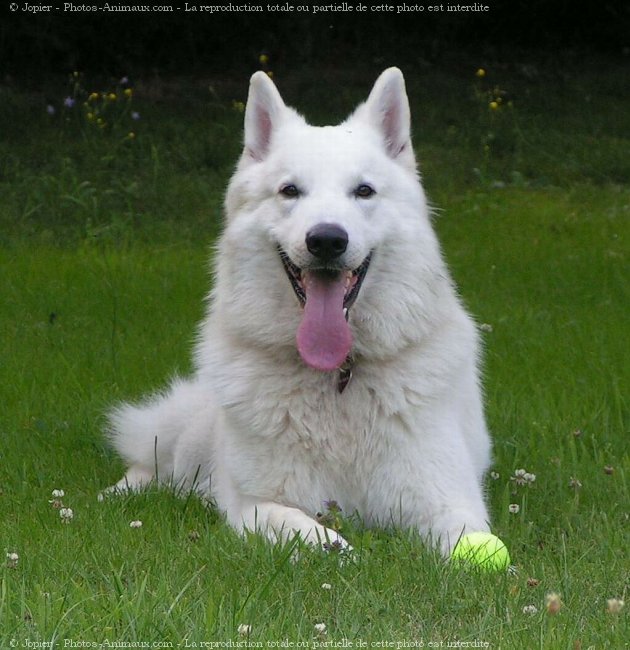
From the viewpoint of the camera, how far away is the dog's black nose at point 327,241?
4.27m

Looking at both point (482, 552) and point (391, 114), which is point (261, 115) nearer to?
point (391, 114)

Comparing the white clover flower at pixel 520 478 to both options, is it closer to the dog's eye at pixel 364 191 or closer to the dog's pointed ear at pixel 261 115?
the dog's eye at pixel 364 191

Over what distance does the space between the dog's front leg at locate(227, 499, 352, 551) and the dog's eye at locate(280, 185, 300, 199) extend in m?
1.11

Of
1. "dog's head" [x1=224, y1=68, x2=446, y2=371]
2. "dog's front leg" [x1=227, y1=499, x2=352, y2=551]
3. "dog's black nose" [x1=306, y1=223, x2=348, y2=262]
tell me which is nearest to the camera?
"dog's front leg" [x1=227, y1=499, x2=352, y2=551]

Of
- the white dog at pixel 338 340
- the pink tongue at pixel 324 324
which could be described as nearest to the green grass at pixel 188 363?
the white dog at pixel 338 340

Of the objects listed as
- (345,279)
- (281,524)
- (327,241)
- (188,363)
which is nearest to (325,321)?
(345,279)

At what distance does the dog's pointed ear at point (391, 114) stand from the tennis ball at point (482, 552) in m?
1.55

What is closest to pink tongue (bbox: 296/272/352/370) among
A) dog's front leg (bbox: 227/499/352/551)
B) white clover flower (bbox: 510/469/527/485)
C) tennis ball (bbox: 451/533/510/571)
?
dog's front leg (bbox: 227/499/352/551)

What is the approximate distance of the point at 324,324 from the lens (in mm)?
4523

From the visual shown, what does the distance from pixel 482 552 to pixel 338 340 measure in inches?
37.0

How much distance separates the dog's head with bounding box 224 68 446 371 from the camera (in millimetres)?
4422

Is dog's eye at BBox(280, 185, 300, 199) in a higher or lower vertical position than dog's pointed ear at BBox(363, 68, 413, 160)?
lower

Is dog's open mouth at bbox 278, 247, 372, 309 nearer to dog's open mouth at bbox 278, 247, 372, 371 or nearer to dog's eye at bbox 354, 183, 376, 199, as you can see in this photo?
dog's open mouth at bbox 278, 247, 372, 371

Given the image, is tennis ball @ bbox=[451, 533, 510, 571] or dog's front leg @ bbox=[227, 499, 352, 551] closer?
tennis ball @ bbox=[451, 533, 510, 571]
